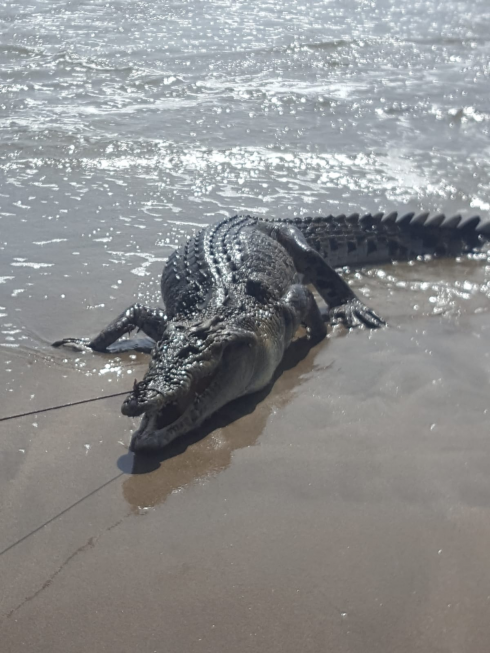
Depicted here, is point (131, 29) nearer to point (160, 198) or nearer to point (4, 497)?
point (160, 198)

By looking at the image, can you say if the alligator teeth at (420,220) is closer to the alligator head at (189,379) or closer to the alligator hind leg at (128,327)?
the alligator hind leg at (128,327)

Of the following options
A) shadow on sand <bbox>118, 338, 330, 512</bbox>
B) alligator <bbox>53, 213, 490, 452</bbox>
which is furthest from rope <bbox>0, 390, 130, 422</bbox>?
shadow on sand <bbox>118, 338, 330, 512</bbox>

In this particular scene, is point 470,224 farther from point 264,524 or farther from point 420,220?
point 264,524

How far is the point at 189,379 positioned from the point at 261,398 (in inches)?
29.3

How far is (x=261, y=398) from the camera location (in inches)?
165

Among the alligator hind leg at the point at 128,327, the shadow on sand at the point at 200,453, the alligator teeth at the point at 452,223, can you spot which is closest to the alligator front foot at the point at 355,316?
the shadow on sand at the point at 200,453

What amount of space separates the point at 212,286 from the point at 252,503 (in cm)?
195

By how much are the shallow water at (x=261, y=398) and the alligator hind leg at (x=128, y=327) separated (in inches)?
5.5

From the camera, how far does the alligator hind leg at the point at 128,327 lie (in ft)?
15.4

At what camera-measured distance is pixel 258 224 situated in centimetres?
614

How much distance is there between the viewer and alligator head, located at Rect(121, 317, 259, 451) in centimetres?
342

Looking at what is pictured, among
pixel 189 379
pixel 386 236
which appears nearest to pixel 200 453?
pixel 189 379

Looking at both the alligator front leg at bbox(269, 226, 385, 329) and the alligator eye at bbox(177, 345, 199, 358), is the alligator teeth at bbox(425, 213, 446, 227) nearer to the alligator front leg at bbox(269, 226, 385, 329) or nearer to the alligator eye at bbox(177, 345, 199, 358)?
the alligator front leg at bbox(269, 226, 385, 329)

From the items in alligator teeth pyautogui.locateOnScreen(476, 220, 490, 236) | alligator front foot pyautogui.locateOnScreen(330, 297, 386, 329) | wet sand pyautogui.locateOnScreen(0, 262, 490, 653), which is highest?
wet sand pyautogui.locateOnScreen(0, 262, 490, 653)
